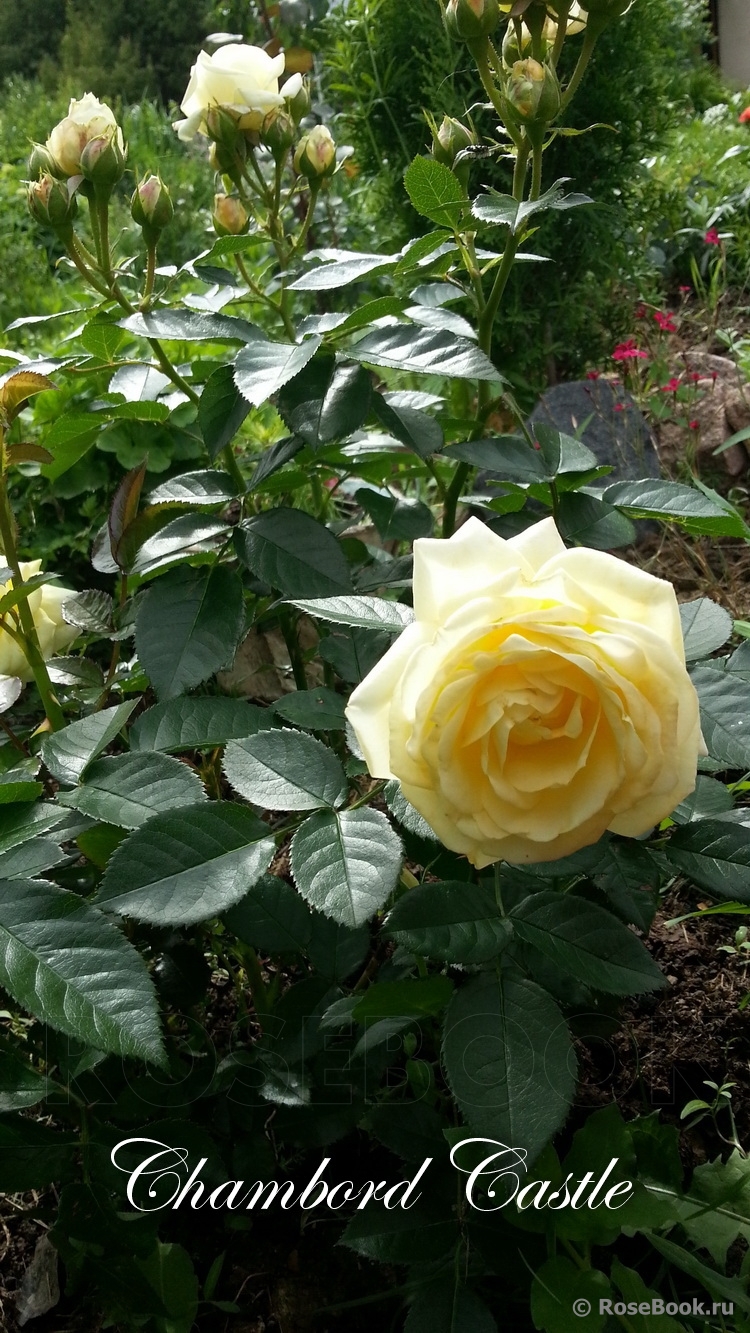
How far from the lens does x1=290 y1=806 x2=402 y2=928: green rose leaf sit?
483mm

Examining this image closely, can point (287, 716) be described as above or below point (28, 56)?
below

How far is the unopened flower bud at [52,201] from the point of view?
78 cm

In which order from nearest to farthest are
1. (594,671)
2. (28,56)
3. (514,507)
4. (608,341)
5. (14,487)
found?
(594,671) → (514,507) → (14,487) → (608,341) → (28,56)

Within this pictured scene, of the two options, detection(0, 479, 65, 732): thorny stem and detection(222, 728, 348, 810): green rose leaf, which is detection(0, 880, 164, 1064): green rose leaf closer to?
detection(222, 728, 348, 810): green rose leaf

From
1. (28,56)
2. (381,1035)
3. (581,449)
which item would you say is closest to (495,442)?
(581,449)

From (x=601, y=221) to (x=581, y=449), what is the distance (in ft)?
5.86

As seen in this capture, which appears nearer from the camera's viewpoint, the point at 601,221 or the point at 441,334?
the point at 441,334

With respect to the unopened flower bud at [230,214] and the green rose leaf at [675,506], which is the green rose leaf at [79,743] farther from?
the unopened flower bud at [230,214]

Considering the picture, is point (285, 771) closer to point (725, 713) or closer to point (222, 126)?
point (725, 713)

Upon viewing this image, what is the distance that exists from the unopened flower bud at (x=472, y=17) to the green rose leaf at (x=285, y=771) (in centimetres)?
53

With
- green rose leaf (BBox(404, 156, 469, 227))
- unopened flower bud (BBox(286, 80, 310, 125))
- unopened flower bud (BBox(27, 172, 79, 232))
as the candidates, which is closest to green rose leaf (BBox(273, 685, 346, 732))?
green rose leaf (BBox(404, 156, 469, 227))

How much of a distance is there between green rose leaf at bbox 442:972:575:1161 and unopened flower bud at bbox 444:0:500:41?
651 mm

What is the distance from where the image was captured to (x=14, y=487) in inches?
69.0

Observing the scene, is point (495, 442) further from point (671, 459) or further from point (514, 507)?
point (671, 459)
